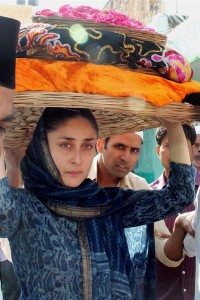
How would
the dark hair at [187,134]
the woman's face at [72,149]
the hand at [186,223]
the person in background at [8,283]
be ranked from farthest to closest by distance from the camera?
the person in background at [8,283] < the dark hair at [187,134] < the hand at [186,223] < the woman's face at [72,149]

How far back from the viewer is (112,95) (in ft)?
5.89

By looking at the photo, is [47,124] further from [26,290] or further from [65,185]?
[26,290]

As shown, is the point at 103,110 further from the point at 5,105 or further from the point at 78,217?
the point at 5,105

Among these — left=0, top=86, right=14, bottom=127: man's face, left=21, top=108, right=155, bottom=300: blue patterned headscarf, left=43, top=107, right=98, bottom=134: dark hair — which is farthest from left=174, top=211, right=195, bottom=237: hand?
left=0, top=86, right=14, bottom=127: man's face

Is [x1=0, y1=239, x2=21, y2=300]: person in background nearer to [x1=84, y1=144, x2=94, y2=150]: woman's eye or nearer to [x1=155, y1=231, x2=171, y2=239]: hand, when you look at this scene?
[x1=155, y1=231, x2=171, y2=239]: hand

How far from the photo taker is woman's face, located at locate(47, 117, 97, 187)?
2.00 metres

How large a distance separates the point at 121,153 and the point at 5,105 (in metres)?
1.77

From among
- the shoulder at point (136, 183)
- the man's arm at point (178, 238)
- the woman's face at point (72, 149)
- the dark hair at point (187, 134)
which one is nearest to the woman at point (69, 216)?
the woman's face at point (72, 149)

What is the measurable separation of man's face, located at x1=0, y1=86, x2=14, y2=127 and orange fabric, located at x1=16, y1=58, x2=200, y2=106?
27cm

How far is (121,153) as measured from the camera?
3158mm

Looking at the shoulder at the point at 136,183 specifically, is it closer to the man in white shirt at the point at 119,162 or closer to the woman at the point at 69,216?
the man in white shirt at the point at 119,162

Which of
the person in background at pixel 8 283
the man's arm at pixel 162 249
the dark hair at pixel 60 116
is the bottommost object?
the person in background at pixel 8 283

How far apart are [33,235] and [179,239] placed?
919 millimetres

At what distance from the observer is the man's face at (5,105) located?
1432 mm
